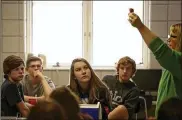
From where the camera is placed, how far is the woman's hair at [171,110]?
1.20 m

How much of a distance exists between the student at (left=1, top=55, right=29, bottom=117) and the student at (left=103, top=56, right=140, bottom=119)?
53 centimetres

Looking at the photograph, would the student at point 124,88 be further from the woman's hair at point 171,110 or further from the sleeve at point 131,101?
the woman's hair at point 171,110

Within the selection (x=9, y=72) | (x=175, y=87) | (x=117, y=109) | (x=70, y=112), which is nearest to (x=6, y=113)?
(x=9, y=72)

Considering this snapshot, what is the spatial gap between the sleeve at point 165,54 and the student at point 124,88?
497 millimetres

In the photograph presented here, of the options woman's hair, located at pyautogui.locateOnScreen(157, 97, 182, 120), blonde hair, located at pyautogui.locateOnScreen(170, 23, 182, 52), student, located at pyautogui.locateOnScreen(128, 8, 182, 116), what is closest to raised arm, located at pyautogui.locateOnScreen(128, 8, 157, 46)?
student, located at pyautogui.locateOnScreen(128, 8, 182, 116)

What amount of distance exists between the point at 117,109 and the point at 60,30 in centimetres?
A: 183

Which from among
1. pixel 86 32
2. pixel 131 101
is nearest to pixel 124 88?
pixel 131 101

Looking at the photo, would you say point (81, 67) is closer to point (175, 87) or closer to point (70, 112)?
point (175, 87)

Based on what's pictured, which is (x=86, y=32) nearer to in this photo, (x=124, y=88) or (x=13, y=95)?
(x=124, y=88)

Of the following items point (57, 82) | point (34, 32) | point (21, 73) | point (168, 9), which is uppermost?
point (168, 9)

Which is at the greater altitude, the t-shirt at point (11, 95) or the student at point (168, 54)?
the student at point (168, 54)

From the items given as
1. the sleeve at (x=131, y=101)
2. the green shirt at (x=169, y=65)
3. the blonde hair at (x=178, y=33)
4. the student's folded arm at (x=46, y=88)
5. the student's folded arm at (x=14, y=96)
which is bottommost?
the sleeve at (x=131, y=101)

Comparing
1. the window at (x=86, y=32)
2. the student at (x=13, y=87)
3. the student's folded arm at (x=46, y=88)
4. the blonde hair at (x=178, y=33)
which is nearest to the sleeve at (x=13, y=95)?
the student at (x=13, y=87)

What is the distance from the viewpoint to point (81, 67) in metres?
1.56
